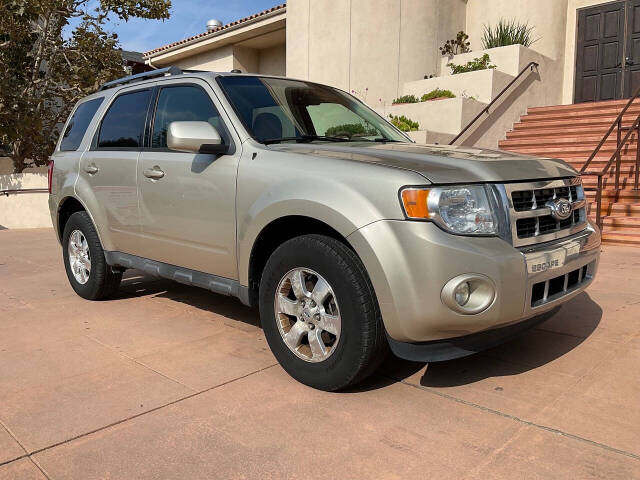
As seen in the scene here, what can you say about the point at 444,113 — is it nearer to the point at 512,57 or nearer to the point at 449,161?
the point at 512,57

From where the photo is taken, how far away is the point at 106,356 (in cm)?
380

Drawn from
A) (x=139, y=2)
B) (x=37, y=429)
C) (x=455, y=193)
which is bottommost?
(x=37, y=429)

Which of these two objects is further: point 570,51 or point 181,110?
point 570,51

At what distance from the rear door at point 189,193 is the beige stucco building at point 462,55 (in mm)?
7437

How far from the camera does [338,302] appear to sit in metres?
2.97

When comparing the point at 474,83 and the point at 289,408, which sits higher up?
the point at 474,83

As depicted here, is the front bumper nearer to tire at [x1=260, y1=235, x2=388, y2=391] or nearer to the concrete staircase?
tire at [x1=260, y1=235, x2=388, y2=391]

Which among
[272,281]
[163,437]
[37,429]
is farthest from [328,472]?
[37,429]

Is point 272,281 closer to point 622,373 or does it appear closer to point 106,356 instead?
point 106,356

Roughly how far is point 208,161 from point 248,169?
1.33 feet

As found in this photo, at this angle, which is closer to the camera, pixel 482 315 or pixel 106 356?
pixel 482 315

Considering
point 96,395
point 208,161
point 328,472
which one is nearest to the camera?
point 328,472

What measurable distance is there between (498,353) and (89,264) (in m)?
3.64

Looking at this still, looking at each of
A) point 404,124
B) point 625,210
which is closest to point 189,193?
point 625,210
